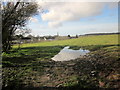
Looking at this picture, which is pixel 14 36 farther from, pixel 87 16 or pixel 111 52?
pixel 111 52

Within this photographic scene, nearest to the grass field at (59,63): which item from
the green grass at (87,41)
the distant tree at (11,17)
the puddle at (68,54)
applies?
the green grass at (87,41)

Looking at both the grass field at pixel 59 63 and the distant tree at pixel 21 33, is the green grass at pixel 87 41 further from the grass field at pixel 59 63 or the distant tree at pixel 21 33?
the distant tree at pixel 21 33

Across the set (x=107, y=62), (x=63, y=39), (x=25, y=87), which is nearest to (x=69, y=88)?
(x=25, y=87)

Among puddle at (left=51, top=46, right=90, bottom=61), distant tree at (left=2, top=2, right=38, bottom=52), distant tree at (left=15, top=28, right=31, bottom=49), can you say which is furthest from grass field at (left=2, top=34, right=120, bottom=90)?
distant tree at (left=2, top=2, right=38, bottom=52)

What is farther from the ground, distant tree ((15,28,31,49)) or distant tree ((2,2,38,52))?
distant tree ((2,2,38,52))

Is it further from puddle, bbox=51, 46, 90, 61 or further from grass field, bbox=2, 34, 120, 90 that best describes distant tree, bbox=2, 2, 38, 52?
puddle, bbox=51, 46, 90, 61

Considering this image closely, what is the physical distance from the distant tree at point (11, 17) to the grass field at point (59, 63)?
1.78ft

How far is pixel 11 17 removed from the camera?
16.6ft

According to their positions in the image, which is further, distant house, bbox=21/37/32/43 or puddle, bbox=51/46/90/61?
distant house, bbox=21/37/32/43

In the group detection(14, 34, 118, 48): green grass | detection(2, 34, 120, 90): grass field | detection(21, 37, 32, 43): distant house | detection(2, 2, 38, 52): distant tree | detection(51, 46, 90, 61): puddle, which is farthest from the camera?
detection(2, 2, 38, 52): distant tree

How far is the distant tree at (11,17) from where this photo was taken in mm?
4875

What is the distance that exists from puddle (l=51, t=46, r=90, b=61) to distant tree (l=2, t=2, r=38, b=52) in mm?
2264

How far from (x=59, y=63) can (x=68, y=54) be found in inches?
21.2

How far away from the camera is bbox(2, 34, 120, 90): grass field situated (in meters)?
3.17
